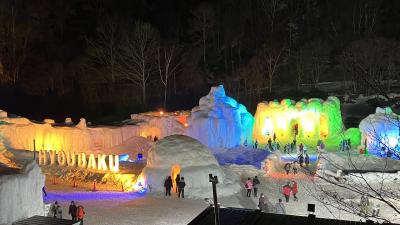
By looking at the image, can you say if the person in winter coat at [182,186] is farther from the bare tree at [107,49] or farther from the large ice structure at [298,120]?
the bare tree at [107,49]

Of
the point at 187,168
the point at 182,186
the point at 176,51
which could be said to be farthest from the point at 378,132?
the point at 176,51

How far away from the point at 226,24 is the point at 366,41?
18.0m

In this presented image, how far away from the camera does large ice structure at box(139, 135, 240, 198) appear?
2480cm

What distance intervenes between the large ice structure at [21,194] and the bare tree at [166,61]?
33.1 metres

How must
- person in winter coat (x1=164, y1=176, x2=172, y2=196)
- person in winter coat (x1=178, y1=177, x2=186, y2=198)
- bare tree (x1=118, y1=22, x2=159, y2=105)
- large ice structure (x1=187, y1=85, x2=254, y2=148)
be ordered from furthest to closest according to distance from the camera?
bare tree (x1=118, y1=22, x2=159, y2=105) → large ice structure (x1=187, y1=85, x2=254, y2=148) → person in winter coat (x1=164, y1=176, x2=172, y2=196) → person in winter coat (x1=178, y1=177, x2=186, y2=198)

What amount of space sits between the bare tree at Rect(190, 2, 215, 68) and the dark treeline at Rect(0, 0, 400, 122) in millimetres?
167

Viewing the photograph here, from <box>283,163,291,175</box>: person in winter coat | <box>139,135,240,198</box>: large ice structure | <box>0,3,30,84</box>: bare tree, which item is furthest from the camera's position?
<box>0,3,30,84</box>: bare tree

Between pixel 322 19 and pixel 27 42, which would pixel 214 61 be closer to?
pixel 322 19

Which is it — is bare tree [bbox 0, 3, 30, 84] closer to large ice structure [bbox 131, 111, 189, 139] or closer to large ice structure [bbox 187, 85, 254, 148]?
large ice structure [bbox 131, 111, 189, 139]

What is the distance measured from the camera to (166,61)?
49.6m

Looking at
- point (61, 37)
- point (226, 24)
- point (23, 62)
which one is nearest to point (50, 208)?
point (23, 62)

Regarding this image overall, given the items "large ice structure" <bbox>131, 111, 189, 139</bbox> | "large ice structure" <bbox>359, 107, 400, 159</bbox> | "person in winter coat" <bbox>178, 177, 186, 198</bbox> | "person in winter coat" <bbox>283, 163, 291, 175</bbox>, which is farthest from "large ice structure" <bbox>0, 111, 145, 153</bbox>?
"large ice structure" <bbox>359, 107, 400, 159</bbox>

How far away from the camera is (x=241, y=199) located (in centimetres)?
2403

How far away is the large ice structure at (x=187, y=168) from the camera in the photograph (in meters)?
24.8
